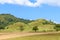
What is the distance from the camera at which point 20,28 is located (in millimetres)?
123938

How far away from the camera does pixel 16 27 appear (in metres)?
127

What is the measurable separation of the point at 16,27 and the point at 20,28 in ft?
14.2
